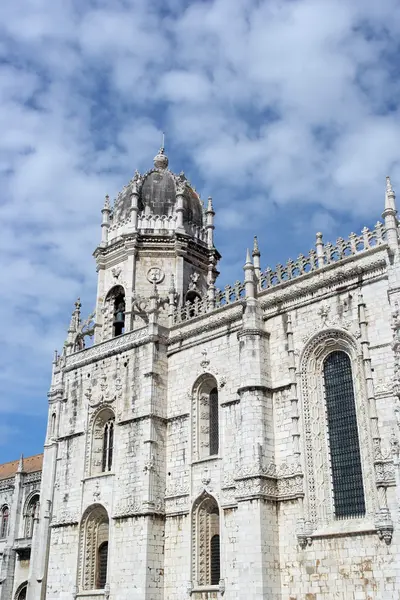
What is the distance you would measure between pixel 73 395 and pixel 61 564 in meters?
6.78

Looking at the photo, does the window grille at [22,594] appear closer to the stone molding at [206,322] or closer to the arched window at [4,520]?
the arched window at [4,520]

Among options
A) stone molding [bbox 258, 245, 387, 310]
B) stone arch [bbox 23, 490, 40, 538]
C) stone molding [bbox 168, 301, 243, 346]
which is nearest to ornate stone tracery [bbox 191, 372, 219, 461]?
stone molding [bbox 168, 301, 243, 346]

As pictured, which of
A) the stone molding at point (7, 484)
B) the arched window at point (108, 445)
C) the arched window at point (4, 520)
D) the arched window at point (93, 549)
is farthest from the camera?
the stone molding at point (7, 484)

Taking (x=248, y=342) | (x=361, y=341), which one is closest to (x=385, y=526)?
(x=361, y=341)

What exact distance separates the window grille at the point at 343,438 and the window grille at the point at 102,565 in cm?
1006

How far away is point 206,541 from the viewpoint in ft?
79.2

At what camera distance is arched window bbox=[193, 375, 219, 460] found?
25359 mm

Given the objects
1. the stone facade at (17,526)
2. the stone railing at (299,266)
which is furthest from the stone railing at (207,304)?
the stone facade at (17,526)

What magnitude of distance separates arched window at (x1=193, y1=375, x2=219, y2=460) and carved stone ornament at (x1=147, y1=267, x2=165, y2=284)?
20.8 ft

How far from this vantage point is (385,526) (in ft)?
62.8

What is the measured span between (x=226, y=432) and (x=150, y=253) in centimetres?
1048

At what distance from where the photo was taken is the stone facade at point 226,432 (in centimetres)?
2069

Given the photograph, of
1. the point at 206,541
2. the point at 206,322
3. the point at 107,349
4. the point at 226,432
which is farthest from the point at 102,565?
the point at 206,322

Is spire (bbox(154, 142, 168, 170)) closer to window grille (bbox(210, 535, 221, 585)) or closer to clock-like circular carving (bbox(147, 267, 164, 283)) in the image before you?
clock-like circular carving (bbox(147, 267, 164, 283))
